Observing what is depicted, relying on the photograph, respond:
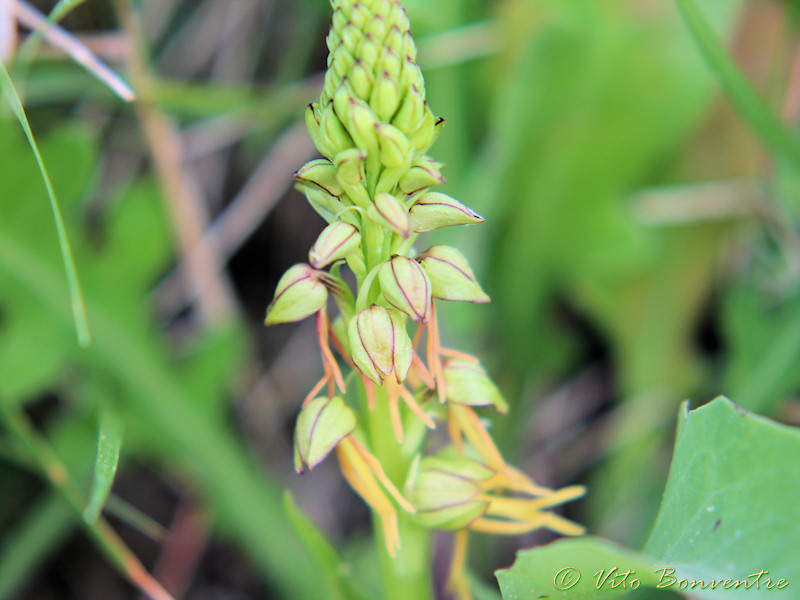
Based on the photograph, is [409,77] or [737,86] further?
[737,86]

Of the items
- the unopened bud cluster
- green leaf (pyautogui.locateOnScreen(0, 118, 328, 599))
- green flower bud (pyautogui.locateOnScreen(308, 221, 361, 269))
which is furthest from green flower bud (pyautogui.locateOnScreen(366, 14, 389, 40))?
green leaf (pyautogui.locateOnScreen(0, 118, 328, 599))

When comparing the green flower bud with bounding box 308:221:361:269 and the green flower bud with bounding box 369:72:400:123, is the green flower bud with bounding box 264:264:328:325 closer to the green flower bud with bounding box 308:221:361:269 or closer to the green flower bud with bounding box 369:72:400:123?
the green flower bud with bounding box 308:221:361:269

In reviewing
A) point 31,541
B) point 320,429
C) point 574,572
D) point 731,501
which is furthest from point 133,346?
point 731,501

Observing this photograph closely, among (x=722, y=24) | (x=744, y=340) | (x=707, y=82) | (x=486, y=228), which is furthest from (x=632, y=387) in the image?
(x=722, y=24)

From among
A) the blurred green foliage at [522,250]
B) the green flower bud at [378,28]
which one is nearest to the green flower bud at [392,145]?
the green flower bud at [378,28]

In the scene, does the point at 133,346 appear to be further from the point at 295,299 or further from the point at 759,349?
the point at 759,349
